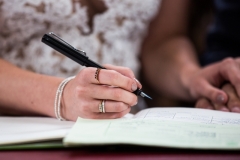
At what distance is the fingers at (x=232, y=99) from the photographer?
0.64m

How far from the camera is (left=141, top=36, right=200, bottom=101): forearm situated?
897mm

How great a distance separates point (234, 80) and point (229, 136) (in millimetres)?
245

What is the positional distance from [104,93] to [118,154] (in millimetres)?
130

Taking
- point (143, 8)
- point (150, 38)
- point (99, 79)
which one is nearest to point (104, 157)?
point (99, 79)

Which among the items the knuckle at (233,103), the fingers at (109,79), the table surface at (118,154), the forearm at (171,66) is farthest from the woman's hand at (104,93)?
the forearm at (171,66)

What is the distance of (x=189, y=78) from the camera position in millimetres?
832

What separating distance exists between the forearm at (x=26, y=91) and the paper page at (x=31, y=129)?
3 centimetres

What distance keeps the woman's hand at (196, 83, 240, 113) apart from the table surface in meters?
0.24

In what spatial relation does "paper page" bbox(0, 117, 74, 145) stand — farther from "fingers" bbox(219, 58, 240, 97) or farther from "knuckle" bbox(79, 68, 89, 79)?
"fingers" bbox(219, 58, 240, 97)

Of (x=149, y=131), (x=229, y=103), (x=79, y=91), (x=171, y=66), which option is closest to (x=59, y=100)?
(x=79, y=91)

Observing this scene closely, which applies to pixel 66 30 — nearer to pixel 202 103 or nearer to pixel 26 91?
pixel 26 91

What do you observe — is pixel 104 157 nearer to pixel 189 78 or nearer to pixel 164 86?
pixel 189 78

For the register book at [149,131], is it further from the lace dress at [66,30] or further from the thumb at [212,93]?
the lace dress at [66,30]

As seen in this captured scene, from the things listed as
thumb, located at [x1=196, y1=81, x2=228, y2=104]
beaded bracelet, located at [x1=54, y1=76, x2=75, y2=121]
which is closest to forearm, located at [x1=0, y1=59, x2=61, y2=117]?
beaded bracelet, located at [x1=54, y1=76, x2=75, y2=121]
